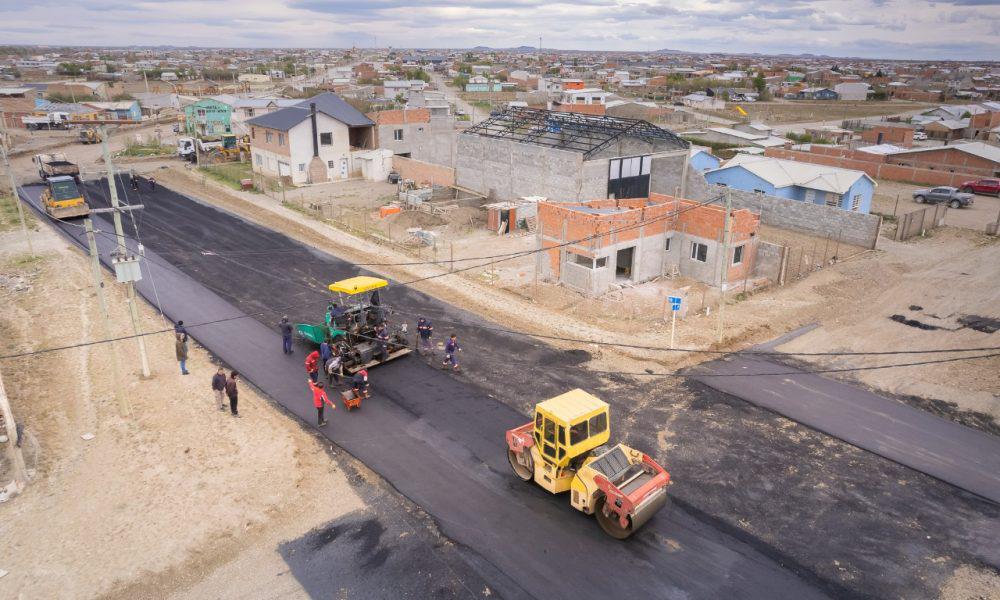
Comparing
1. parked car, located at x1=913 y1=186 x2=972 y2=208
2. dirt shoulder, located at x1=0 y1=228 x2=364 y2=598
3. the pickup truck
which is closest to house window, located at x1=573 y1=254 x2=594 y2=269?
dirt shoulder, located at x1=0 y1=228 x2=364 y2=598

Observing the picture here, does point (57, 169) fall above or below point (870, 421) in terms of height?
above

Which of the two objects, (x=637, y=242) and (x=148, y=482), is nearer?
(x=148, y=482)

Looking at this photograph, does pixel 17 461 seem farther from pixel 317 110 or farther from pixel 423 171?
pixel 317 110

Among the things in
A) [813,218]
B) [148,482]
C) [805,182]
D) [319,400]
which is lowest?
[148,482]

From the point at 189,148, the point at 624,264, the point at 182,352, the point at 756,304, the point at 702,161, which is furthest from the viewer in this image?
the point at 189,148

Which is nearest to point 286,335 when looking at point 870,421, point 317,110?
point 870,421

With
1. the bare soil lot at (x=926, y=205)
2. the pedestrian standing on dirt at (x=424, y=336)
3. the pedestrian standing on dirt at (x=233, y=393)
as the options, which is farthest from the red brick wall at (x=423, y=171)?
the bare soil lot at (x=926, y=205)
